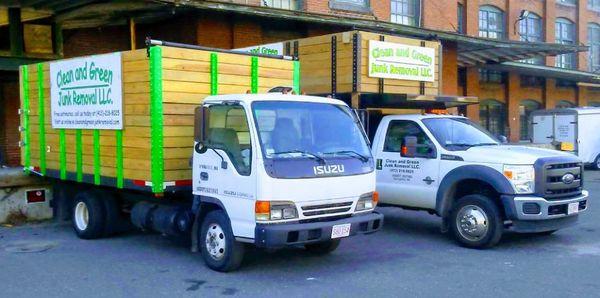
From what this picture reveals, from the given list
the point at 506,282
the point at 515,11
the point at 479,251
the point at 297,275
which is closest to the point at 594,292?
the point at 506,282

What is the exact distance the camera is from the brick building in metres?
14.2

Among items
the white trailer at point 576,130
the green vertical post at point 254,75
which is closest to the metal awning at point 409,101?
the green vertical post at point 254,75

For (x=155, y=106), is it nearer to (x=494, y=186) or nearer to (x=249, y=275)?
(x=249, y=275)

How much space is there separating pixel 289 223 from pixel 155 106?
2.40m

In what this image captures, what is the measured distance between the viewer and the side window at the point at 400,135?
395 inches

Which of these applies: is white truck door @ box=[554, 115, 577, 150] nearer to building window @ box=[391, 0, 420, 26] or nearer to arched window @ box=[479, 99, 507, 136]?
arched window @ box=[479, 99, 507, 136]

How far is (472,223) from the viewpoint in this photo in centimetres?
926

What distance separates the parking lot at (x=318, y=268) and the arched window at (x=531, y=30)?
24.0 m

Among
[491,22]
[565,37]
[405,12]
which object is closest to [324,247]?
[405,12]

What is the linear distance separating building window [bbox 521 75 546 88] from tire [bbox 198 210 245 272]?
90.1 feet

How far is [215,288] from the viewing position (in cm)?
707

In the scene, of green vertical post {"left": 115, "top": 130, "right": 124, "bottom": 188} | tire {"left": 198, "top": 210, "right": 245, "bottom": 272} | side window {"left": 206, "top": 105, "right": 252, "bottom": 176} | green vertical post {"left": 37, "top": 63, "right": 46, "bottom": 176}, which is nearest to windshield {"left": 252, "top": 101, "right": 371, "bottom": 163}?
side window {"left": 206, "top": 105, "right": 252, "bottom": 176}

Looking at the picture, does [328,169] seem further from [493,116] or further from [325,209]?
[493,116]

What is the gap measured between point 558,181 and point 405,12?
53.7 feet
